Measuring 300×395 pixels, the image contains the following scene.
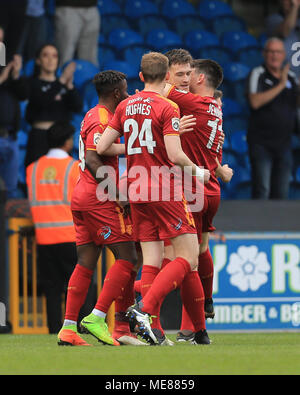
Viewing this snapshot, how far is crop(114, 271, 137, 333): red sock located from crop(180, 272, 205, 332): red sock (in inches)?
18.5

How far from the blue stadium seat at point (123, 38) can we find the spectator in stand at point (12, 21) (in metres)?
2.11

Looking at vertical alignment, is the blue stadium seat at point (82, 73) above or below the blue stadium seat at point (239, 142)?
above

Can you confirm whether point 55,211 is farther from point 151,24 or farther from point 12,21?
point 151,24

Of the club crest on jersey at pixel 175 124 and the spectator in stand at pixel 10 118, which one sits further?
the spectator in stand at pixel 10 118

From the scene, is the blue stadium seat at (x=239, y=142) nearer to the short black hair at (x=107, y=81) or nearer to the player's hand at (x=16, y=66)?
the player's hand at (x=16, y=66)

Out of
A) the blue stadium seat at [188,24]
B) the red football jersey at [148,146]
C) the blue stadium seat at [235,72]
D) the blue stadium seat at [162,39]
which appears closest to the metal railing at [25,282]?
the red football jersey at [148,146]

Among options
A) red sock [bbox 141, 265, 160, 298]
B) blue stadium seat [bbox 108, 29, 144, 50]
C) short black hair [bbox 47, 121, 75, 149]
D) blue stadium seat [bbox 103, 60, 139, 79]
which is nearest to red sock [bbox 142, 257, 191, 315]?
red sock [bbox 141, 265, 160, 298]

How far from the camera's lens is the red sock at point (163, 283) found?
5483 millimetres

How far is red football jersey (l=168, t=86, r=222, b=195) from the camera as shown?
6168 mm

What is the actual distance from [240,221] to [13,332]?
2435 mm

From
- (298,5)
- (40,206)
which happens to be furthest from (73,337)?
(298,5)

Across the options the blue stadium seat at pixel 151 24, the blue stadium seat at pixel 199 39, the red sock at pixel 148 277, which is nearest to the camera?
the red sock at pixel 148 277

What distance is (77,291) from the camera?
5.97 metres

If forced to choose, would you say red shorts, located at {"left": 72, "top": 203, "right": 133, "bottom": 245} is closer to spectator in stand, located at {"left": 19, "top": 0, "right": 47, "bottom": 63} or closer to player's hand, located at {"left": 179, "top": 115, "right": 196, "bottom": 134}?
player's hand, located at {"left": 179, "top": 115, "right": 196, "bottom": 134}
